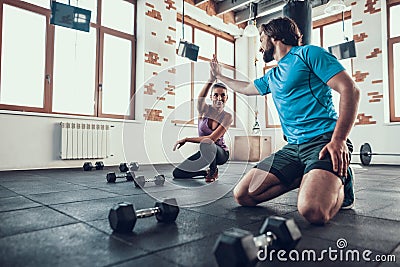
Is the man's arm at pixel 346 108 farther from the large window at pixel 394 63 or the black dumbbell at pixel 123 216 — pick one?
the large window at pixel 394 63

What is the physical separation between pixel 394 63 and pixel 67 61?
212 inches

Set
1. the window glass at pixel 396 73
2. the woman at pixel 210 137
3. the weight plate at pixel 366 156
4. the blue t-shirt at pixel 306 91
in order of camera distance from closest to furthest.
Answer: the blue t-shirt at pixel 306 91 → the woman at pixel 210 137 → the weight plate at pixel 366 156 → the window glass at pixel 396 73

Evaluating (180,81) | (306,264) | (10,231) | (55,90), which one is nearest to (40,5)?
(55,90)

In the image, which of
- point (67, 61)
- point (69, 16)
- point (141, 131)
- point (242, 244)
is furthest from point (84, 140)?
point (242, 244)

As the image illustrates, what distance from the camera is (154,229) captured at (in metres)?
1.25

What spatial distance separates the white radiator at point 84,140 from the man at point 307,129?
3201 millimetres

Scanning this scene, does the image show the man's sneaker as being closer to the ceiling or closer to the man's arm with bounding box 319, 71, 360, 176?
the man's arm with bounding box 319, 71, 360, 176

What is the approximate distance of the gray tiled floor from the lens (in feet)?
3.07

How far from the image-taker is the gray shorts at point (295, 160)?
58.9 inches

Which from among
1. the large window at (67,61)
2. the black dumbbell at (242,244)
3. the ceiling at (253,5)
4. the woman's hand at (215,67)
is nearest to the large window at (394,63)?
the ceiling at (253,5)

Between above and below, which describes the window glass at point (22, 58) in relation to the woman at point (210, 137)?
above

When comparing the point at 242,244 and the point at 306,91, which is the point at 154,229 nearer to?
the point at 242,244

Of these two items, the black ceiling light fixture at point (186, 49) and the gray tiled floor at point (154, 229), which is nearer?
the gray tiled floor at point (154, 229)

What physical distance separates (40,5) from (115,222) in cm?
424
